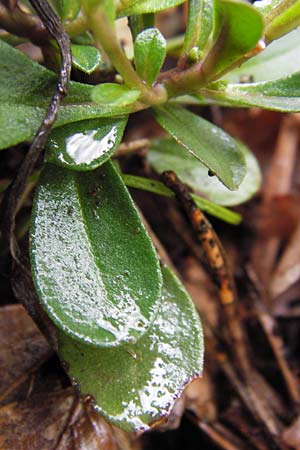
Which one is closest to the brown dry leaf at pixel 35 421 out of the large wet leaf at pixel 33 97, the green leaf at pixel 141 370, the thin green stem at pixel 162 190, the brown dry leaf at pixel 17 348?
the brown dry leaf at pixel 17 348

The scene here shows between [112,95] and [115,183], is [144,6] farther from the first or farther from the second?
[115,183]

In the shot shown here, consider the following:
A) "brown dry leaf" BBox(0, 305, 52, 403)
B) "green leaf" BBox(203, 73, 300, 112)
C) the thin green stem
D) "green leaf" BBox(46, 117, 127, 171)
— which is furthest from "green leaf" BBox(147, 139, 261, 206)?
"brown dry leaf" BBox(0, 305, 52, 403)

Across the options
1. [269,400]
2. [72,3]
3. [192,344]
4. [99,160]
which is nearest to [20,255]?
[99,160]

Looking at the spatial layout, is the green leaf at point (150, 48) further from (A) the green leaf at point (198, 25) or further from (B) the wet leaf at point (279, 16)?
(B) the wet leaf at point (279, 16)

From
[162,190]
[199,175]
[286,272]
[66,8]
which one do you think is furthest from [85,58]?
[286,272]

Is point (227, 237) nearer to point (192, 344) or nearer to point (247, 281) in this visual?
point (247, 281)

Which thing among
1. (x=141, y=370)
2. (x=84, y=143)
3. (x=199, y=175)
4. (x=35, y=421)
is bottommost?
(x=35, y=421)
